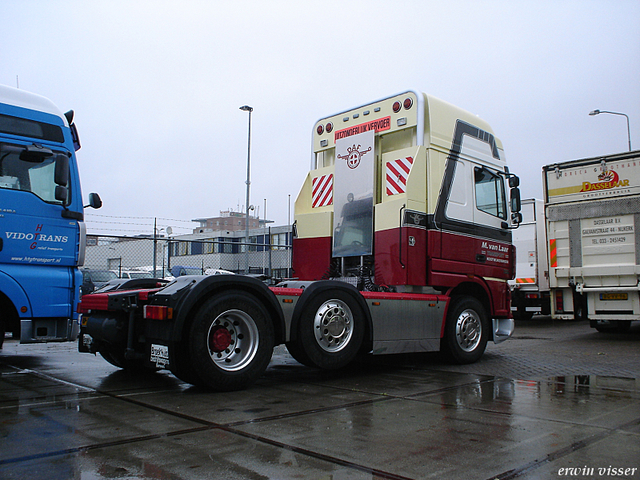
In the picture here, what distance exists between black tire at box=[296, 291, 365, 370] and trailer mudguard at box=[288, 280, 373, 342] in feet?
0.13

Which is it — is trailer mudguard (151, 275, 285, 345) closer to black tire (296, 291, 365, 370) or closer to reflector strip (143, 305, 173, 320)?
reflector strip (143, 305, 173, 320)

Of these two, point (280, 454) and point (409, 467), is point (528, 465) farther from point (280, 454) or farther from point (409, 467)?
point (280, 454)

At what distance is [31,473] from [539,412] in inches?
150

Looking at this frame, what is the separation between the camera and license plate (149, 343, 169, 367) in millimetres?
5226

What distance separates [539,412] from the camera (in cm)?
477

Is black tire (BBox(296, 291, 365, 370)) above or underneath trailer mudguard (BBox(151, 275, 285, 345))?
underneath

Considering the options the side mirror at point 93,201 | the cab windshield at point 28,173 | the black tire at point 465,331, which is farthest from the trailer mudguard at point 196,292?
the black tire at point 465,331

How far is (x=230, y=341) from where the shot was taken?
221 inches

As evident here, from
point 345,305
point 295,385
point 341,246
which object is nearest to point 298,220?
point 341,246

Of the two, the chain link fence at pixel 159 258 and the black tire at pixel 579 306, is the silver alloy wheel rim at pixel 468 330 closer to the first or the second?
the black tire at pixel 579 306

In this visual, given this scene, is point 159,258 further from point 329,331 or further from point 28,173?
point 329,331

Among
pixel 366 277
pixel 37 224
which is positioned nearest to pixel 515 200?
pixel 366 277

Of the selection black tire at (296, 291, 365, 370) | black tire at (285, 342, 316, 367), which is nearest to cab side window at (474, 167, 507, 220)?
black tire at (296, 291, 365, 370)

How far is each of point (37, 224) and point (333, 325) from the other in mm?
3743
